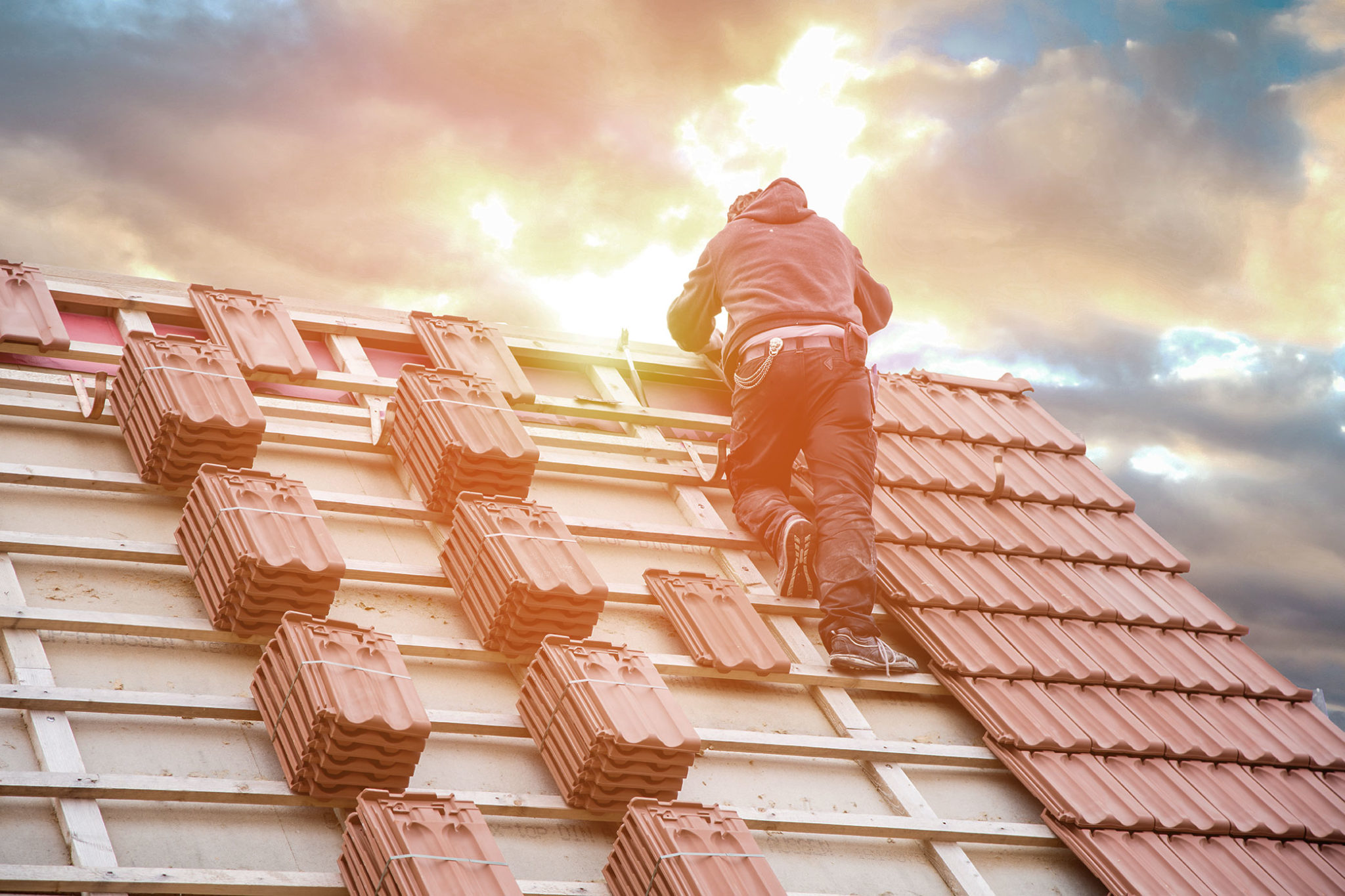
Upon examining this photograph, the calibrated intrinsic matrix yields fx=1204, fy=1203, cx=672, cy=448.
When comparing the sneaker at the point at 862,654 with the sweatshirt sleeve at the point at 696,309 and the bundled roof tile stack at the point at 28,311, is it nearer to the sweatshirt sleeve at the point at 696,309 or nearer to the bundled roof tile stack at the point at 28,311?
the sweatshirt sleeve at the point at 696,309

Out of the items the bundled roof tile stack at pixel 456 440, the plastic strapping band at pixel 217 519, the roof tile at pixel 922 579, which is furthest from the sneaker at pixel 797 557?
the plastic strapping band at pixel 217 519

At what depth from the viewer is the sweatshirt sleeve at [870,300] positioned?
5.82m

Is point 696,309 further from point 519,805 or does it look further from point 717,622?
point 519,805

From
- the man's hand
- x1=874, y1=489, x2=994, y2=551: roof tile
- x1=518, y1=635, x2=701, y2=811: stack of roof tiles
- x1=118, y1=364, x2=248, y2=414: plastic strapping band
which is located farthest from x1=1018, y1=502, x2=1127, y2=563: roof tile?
x1=118, y1=364, x2=248, y2=414: plastic strapping band

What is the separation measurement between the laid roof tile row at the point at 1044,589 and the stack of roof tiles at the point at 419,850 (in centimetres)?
247

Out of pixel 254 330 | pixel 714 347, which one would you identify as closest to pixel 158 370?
pixel 254 330

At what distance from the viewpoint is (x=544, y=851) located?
138 inches

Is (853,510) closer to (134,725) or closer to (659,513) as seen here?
(659,513)

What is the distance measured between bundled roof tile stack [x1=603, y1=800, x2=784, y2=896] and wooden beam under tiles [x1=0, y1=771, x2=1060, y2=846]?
293 millimetres

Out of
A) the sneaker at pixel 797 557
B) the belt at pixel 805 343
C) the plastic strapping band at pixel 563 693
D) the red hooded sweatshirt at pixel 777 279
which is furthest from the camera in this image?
the red hooded sweatshirt at pixel 777 279

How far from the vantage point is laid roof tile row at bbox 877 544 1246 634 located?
5191 mm

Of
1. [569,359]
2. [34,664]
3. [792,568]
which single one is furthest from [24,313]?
[792,568]

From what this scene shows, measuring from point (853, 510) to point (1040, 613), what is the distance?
3.46 ft

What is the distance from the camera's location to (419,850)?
9.91 feet
